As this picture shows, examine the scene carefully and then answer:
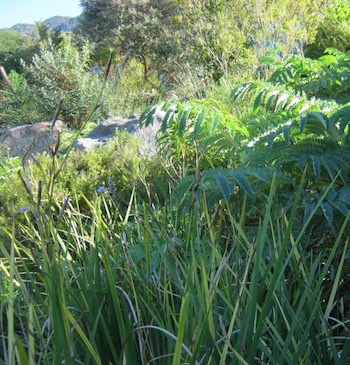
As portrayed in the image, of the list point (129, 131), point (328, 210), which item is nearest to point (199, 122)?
point (328, 210)

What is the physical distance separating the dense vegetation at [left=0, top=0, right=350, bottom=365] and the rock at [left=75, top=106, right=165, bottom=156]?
0.34 meters

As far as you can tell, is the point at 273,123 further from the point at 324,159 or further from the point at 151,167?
the point at 151,167

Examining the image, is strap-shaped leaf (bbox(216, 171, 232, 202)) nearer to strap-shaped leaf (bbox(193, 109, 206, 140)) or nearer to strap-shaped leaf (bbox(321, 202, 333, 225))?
strap-shaped leaf (bbox(321, 202, 333, 225))

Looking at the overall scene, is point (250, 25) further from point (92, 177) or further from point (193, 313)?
point (193, 313)

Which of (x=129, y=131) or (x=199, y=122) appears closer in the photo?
(x=199, y=122)

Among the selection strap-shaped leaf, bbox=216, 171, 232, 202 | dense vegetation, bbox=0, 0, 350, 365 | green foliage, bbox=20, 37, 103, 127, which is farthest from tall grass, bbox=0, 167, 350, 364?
green foliage, bbox=20, 37, 103, 127

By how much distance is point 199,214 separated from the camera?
5.33 ft

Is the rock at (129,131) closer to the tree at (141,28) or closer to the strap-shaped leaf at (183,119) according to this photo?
the strap-shaped leaf at (183,119)

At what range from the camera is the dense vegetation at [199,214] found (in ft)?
4.03

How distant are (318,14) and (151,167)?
652 centimetres

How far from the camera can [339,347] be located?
5.66 feet

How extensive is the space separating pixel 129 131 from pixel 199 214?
402 centimetres

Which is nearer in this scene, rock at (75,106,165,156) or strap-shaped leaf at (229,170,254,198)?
strap-shaped leaf at (229,170,254,198)

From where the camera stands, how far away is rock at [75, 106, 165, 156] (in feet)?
→ 16.9
